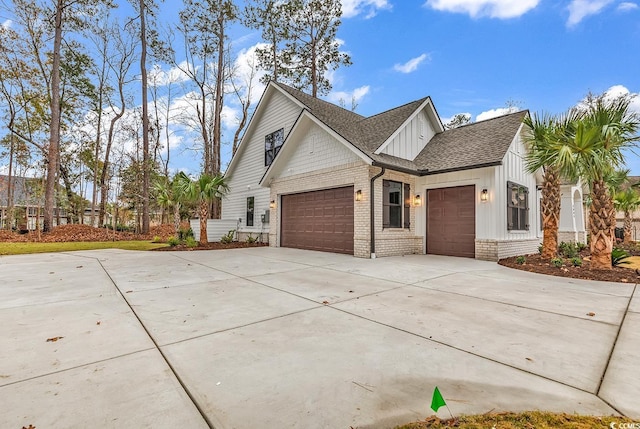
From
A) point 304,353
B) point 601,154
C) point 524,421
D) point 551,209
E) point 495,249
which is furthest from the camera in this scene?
point 495,249

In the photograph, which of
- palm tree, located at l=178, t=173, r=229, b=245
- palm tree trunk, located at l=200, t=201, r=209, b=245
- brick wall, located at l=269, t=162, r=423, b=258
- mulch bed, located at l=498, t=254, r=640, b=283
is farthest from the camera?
palm tree trunk, located at l=200, t=201, r=209, b=245

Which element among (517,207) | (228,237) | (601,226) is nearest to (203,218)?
(228,237)

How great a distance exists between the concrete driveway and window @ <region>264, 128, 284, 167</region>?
10.1 metres

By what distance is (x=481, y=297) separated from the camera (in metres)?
4.54

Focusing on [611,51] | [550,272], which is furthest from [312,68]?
[550,272]

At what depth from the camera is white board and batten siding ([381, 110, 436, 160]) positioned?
34.3 feet

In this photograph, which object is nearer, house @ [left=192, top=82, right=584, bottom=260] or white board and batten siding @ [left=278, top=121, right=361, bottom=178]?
house @ [left=192, top=82, right=584, bottom=260]

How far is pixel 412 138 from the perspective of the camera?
11.3 metres

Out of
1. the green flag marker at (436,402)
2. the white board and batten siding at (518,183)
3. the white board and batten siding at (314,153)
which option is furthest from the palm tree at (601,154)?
the green flag marker at (436,402)

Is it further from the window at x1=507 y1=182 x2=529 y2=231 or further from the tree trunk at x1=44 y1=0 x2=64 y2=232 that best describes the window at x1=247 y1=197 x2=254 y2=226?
the window at x1=507 y1=182 x2=529 y2=231

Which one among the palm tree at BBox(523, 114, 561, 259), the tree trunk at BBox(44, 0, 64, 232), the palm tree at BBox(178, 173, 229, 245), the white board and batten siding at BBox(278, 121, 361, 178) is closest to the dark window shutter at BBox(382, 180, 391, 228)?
the white board and batten siding at BBox(278, 121, 361, 178)

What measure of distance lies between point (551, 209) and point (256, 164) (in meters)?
12.5

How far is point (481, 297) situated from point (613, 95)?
21865 mm

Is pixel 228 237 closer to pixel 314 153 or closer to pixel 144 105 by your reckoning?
pixel 314 153
